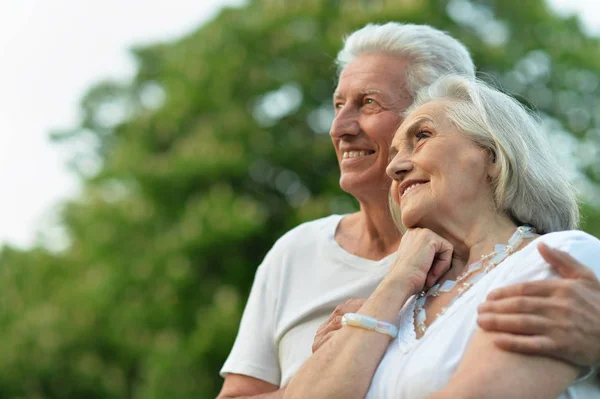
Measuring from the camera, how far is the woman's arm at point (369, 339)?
2.24 m

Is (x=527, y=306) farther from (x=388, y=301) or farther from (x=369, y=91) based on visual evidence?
(x=369, y=91)

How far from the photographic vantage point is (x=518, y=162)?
8.13ft

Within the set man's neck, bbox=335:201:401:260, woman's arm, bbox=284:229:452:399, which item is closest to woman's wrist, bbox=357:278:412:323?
woman's arm, bbox=284:229:452:399

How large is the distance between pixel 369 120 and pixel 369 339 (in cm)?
112

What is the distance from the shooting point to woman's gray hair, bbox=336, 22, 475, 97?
320 centimetres

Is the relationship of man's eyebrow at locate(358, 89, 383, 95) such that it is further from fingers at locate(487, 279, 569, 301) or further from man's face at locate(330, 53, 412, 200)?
fingers at locate(487, 279, 569, 301)

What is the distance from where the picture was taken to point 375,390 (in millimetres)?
2223

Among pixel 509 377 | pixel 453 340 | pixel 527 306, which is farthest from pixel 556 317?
pixel 453 340

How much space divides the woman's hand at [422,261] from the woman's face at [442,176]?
0.06 metres

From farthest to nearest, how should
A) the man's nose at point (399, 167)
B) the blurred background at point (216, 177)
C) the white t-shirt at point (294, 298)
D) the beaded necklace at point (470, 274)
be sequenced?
the blurred background at point (216, 177) < the white t-shirt at point (294, 298) < the man's nose at point (399, 167) < the beaded necklace at point (470, 274)

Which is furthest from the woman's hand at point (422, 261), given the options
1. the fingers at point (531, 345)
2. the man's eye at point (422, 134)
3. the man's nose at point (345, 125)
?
the man's nose at point (345, 125)

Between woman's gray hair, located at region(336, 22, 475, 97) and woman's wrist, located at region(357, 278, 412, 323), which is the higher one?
woman's gray hair, located at region(336, 22, 475, 97)

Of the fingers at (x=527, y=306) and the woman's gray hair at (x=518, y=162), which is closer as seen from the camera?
the fingers at (x=527, y=306)

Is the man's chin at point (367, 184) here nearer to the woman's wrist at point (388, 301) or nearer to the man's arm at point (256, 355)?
the man's arm at point (256, 355)
